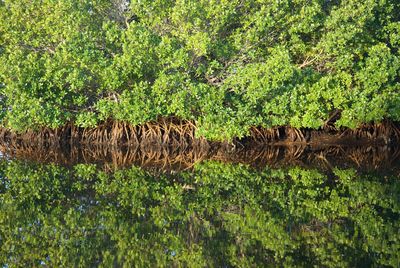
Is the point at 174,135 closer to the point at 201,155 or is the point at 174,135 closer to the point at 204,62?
the point at 201,155

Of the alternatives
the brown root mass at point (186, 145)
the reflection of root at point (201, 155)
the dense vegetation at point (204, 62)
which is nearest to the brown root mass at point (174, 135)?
A: the brown root mass at point (186, 145)

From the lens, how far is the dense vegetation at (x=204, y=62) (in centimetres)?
1589

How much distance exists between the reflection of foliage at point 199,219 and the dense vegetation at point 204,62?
324 centimetres

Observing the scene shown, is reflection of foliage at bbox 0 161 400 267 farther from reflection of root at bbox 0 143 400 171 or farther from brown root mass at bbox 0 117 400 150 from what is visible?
brown root mass at bbox 0 117 400 150

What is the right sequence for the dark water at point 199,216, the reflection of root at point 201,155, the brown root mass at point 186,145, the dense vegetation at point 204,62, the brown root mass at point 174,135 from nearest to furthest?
the dark water at point 199,216 < the dense vegetation at point 204,62 < the reflection of root at point 201,155 < the brown root mass at point 186,145 < the brown root mass at point 174,135

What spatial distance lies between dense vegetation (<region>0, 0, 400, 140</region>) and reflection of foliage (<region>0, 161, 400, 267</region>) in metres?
3.24

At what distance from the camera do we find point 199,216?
9523 mm

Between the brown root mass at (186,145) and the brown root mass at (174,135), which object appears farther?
the brown root mass at (174,135)

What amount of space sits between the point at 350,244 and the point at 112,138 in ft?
37.9

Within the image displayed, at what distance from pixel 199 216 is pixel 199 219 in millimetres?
204

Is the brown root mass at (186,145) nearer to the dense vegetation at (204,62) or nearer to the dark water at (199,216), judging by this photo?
the dense vegetation at (204,62)

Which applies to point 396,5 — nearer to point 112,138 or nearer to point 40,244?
point 112,138

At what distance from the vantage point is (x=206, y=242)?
815 cm

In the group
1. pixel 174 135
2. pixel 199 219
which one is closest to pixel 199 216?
pixel 199 219
